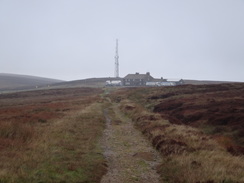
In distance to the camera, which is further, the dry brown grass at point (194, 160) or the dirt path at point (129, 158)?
the dirt path at point (129, 158)

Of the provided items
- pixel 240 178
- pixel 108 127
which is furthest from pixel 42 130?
pixel 240 178

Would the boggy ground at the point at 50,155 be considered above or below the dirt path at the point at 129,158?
above

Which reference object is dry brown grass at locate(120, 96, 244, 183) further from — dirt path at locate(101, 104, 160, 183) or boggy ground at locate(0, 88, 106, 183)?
boggy ground at locate(0, 88, 106, 183)

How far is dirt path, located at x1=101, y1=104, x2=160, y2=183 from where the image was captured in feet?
37.5

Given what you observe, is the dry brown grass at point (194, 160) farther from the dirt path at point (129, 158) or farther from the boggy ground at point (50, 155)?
the boggy ground at point (50, 155)

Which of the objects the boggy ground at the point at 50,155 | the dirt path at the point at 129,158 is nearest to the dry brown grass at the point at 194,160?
the dirt path at the point at 129,158

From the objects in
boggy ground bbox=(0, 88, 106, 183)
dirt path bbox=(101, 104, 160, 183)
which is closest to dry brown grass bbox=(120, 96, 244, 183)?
dirt path bbox=(101, 104, 160, 183)

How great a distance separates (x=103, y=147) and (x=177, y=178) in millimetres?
7306

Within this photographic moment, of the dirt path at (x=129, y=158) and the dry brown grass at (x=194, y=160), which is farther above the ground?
the dry brown grass at (x=194, y=160)

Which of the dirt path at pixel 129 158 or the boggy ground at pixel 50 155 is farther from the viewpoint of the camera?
the dirt path at pixel 129 158

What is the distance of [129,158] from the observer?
14.7 m

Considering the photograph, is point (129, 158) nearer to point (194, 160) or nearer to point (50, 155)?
point (194, 160)

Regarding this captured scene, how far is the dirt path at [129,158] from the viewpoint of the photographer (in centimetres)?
1144

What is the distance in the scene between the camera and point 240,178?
9.87 meters
